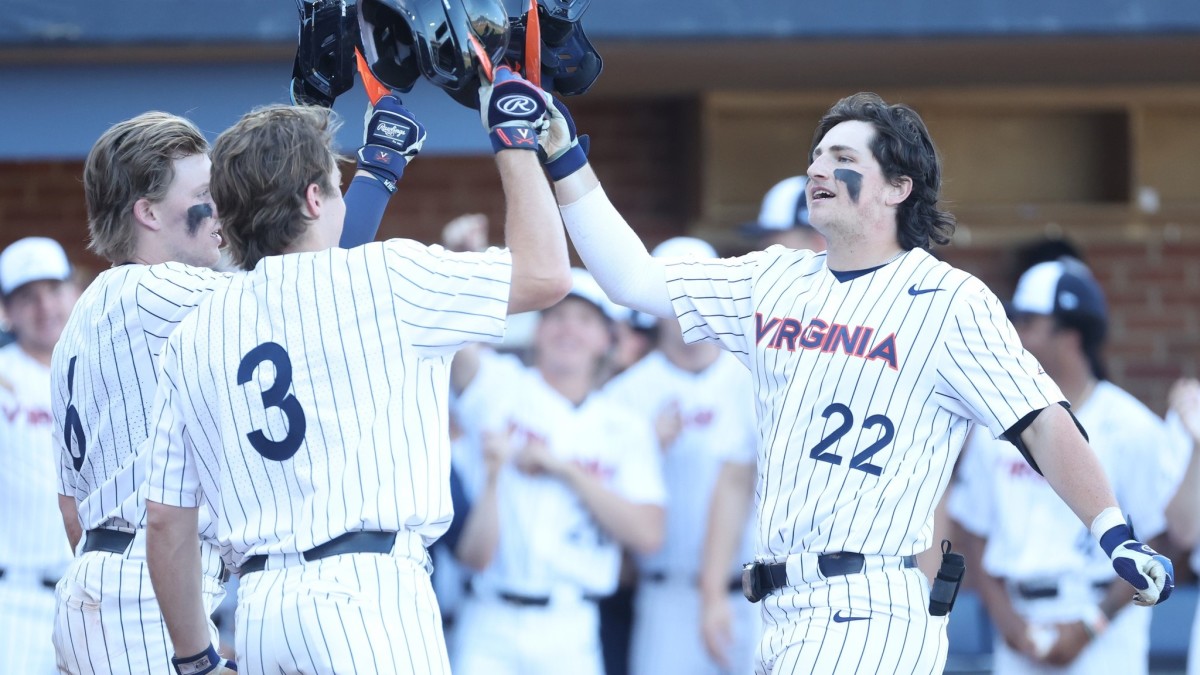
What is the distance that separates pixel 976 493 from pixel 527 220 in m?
2.95

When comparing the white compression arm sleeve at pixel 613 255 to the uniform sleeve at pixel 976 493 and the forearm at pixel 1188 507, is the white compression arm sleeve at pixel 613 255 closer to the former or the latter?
the uniform sleeve at pixel 976 493

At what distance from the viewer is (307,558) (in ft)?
9.10

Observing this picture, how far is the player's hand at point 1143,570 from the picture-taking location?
2928 mm

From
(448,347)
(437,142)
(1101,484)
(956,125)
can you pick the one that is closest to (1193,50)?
(956,125)

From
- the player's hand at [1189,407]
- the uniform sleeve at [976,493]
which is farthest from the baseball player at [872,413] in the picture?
the player's hand at [1189,407]

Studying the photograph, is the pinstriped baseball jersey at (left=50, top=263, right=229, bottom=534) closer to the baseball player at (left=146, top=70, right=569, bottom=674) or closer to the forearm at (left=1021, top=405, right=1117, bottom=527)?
the baseball player at (left=146, top=70, right=569, bottom=674)

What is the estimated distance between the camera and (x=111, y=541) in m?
3.44

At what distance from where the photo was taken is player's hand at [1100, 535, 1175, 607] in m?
2.93

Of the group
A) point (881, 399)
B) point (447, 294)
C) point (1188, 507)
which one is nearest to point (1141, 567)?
point (881, 399)

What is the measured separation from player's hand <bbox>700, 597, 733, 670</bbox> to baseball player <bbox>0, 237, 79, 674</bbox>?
2.26 metres

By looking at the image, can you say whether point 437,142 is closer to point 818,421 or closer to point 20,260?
point 20,260

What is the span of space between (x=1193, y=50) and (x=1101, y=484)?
167 inches

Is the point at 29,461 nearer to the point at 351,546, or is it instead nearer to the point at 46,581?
the point at 46,581

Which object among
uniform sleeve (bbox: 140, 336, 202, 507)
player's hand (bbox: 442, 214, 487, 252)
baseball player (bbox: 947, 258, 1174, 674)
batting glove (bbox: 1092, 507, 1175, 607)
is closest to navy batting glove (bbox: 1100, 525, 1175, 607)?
batting glove (bbox: 1092, 507, 1175, 607)
